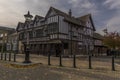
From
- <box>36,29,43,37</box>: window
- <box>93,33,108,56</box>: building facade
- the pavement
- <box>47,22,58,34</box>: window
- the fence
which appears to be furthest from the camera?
<box>93,33,108,56</box>: building facade

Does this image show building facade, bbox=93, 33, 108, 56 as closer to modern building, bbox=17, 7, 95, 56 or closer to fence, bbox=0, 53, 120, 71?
modern building, bbox=17, 7, 95, 56

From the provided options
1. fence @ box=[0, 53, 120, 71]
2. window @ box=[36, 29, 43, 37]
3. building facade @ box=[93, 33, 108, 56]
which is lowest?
fence @ box=[0, 53, 120, 71]

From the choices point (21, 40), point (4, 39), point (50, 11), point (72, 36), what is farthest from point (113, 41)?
point (4, 39)

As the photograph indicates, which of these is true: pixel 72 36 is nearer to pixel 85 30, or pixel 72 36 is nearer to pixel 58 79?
pixel 85 30

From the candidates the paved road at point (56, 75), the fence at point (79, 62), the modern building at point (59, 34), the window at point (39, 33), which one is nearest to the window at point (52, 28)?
the modern building at point (59, 34)

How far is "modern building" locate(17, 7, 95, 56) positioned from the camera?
1281 inches

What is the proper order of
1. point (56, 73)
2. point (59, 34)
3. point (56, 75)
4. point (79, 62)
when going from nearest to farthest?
point (56, 75) → point (56, 73) → point (79, 62) → point (59, 34)

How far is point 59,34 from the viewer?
31922mm

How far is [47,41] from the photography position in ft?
113

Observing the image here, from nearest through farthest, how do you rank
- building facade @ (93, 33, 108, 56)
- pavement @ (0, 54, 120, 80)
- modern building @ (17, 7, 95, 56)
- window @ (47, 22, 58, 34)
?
pavement @ (0, 54, 120, 80), window @ (47, 22, 58, 34), modern building @ (17, 7, 95, 56), building facade @ (93, 33, 108, 56)

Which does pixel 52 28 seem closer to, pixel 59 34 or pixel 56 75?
pixel 59 34

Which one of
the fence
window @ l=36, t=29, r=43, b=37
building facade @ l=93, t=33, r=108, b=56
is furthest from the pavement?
building facade @ l=93, t=33, r=108, b=56

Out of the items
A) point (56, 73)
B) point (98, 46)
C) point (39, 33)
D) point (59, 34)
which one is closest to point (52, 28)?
point (59, 34)

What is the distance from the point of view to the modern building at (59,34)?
107 feet
